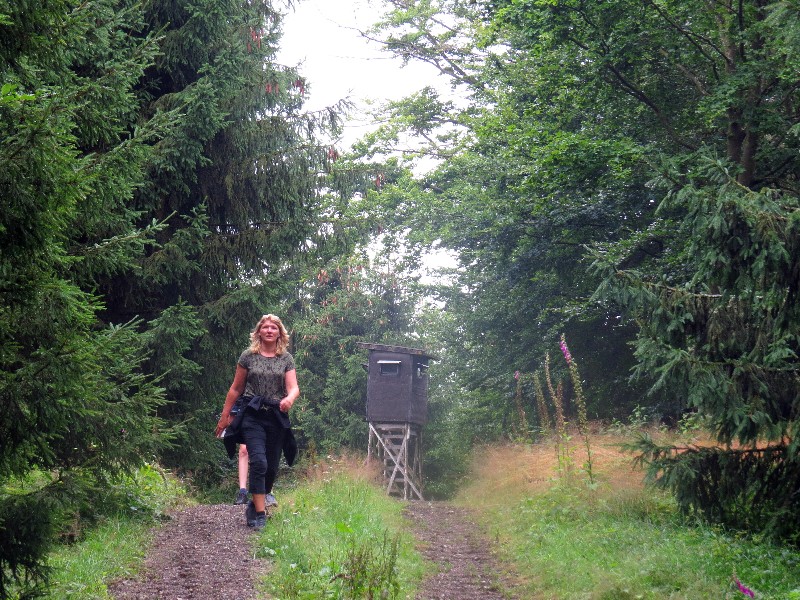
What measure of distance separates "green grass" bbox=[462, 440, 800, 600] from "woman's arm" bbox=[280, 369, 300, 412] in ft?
8.86

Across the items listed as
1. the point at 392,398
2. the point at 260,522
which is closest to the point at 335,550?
the point at 260,522

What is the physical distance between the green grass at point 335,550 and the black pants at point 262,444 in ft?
1.53

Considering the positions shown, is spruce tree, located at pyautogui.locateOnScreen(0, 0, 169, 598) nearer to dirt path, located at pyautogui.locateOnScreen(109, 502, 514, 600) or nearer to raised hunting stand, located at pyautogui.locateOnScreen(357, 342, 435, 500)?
dirt path, located at pyautogui.locateOnScreen(109, 502, 514, 600)

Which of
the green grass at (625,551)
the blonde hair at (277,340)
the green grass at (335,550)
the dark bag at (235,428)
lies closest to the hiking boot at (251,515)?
the green grass at (335,550)

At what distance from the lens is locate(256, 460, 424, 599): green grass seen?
581 centimetres

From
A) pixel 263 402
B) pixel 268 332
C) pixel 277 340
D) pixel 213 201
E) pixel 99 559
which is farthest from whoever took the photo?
pixel 213 201

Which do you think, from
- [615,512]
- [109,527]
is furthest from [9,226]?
[615,512]

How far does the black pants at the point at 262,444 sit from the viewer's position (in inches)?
299

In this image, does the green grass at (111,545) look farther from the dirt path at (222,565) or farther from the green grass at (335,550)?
the green grass at (335,550)

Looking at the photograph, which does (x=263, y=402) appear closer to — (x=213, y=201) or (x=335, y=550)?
(x=335, y=550)

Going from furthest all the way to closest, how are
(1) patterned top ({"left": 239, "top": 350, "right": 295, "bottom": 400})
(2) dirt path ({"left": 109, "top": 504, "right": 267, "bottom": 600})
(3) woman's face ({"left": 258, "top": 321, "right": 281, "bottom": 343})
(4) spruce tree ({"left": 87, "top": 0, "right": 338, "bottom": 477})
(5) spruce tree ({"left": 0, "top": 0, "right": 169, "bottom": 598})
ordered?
(4) spruce tree ({"left": 87, "top": 0, "right": 338, "bottom": 477}), (3) woman's face ({"left": 258, "top": 321, "right": 281, "bottom": 343}), (1) patterned top ({"left": 239, "top": 350, "right": 295, "bottom": 400}), (2) dirt path ({"left": 109, "top": 504, "right": 267, "bottom": 600}), (5) spruce tree ({"left": 0, "top": 0, "right": 169, "bottom": 598})

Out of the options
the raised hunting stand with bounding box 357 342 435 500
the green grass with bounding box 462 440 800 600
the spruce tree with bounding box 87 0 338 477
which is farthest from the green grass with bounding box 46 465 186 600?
the raised hunting stand with bounding box 357 342 435 500

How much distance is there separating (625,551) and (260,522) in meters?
3.45

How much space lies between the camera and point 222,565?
6.48 metres
